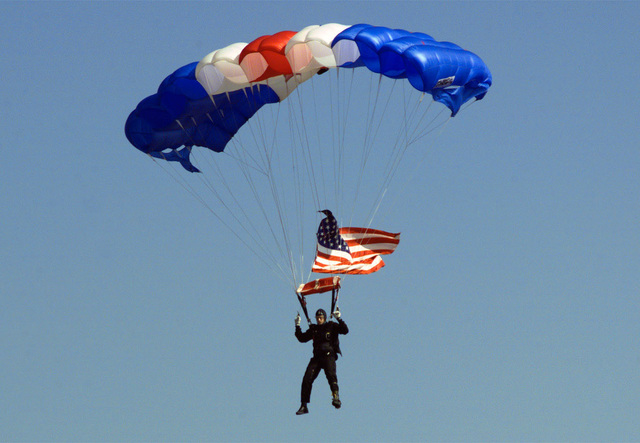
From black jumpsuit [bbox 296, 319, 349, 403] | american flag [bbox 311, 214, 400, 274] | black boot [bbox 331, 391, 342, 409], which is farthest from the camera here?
american flag [bbox 311, 214, 400, 274]

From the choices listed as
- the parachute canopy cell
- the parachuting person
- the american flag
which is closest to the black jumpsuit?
the parachuting person

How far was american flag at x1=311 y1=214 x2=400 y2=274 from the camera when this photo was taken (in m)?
27.9

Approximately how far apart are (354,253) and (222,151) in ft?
11.4

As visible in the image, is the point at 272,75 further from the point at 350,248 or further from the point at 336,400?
the point at 336,400

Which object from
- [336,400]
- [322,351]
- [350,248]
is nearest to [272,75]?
[350,248]

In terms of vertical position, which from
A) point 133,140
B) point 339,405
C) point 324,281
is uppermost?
point 133,140

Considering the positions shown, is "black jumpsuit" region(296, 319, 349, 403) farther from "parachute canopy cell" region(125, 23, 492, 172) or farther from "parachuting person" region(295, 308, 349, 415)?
"parachute canopy cell" region(125, 23, 492, 172)

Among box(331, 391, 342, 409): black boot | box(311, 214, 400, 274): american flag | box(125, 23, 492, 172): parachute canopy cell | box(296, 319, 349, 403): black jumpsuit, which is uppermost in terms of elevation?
box(125, 23, 492, 172): parachute canopy cell

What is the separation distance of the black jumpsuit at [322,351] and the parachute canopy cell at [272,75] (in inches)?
169

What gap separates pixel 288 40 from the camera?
27391mm

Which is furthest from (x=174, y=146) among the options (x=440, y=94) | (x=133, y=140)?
(x=440, y=94)

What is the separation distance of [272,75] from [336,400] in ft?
18.8

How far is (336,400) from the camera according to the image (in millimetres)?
26328

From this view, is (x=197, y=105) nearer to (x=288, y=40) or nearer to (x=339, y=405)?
(x=288, y=40)
